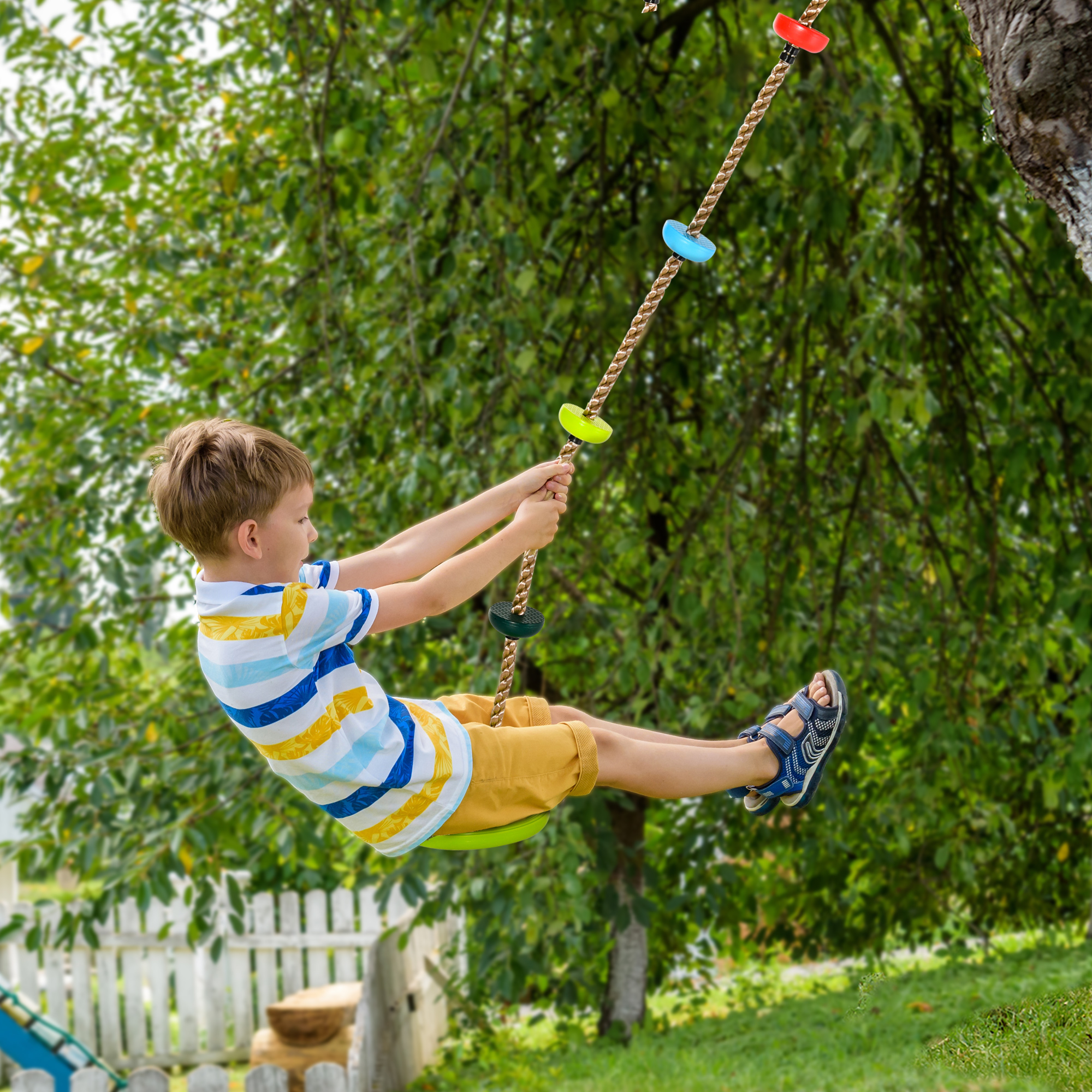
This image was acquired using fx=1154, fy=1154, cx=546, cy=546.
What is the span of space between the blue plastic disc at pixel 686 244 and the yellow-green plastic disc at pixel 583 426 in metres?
0.32

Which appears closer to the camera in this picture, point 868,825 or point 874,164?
point 874,164

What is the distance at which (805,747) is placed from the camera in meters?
2.25

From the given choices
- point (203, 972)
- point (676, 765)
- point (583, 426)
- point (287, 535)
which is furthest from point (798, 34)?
point (203, 972)

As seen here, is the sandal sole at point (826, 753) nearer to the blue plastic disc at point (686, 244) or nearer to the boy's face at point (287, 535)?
the blue plastic disc at point (686, 244)

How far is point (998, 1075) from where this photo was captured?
6.00ft

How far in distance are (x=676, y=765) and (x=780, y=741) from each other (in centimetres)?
24

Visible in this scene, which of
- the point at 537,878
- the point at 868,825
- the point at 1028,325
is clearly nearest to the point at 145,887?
the point at 537,878

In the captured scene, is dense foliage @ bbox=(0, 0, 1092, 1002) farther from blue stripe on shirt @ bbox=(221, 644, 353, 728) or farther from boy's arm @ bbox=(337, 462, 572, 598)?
blue stripe on shirt @ bbox=(221, 644, 353, 728)

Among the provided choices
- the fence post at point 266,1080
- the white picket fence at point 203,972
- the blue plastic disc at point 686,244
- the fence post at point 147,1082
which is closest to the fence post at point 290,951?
the white picket fence at point 203,972

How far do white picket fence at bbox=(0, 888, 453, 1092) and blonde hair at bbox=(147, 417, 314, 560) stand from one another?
216 inches

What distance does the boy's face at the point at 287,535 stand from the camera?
6.24ft

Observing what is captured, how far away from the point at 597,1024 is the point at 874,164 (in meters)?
4.54

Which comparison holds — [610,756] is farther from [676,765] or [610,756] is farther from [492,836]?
[492,836]

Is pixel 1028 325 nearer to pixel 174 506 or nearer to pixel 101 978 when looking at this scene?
pixel 174 506
